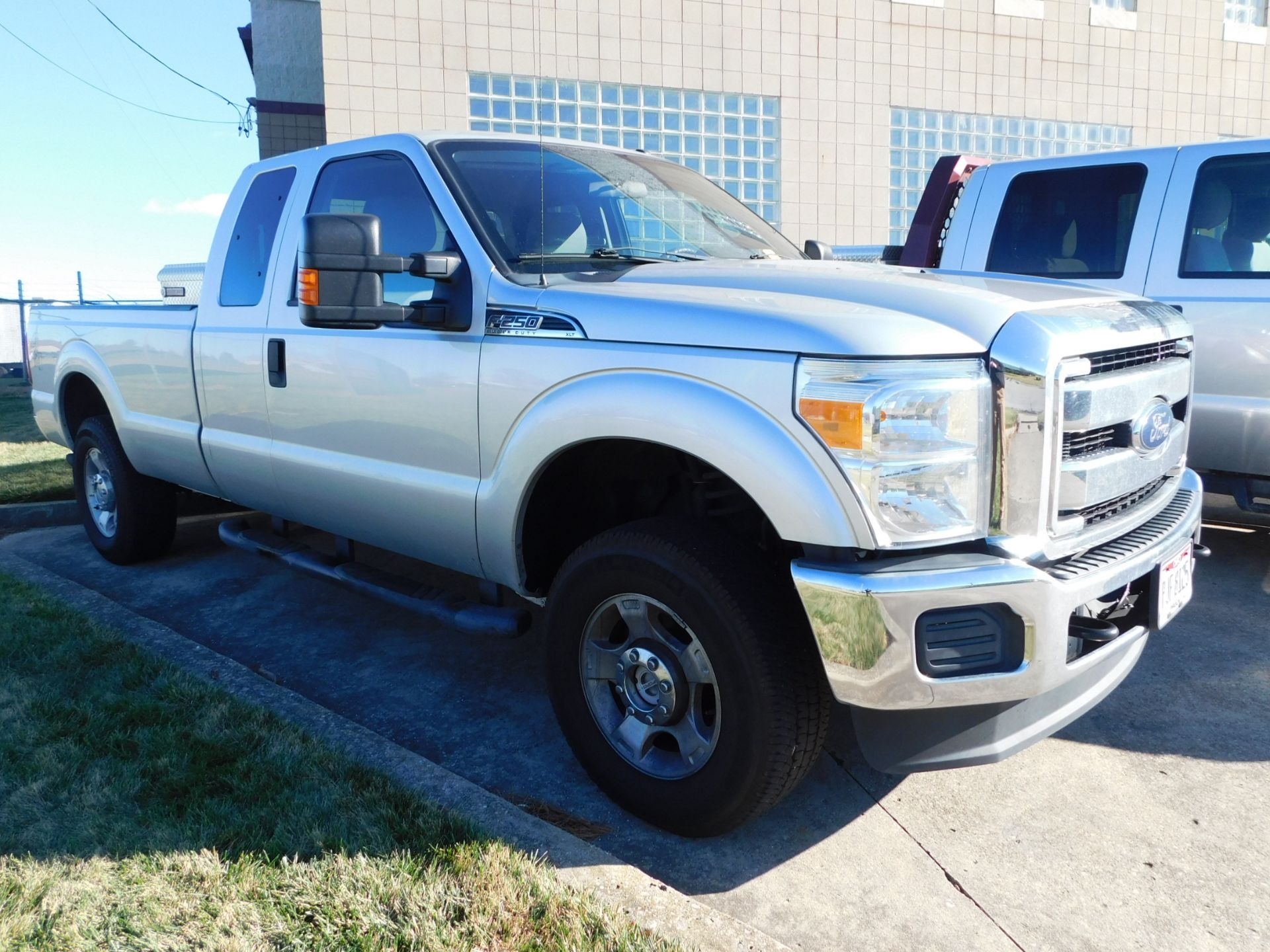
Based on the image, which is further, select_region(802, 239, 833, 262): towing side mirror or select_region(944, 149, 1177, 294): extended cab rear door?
select_region(944, 149, 1177, 294): extended cab rear door

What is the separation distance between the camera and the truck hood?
2398 mm

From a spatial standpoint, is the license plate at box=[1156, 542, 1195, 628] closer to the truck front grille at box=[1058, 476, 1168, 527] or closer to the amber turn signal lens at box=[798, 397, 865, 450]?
the truck front grille at box=[1058, 476, 1168, 527]

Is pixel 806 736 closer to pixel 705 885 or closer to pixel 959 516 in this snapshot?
pixel 705 885

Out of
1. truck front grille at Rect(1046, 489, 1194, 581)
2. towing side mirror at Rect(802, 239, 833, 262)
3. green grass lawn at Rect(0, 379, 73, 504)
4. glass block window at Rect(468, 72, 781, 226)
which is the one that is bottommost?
green grass lawn at Rect(0, 379, 73, 504)

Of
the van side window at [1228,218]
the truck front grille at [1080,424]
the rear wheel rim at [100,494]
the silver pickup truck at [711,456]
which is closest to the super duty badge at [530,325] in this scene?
the silver pickup truck at [711,456]

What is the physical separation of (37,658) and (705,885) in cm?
286

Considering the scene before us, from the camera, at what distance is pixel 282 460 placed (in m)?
4.16

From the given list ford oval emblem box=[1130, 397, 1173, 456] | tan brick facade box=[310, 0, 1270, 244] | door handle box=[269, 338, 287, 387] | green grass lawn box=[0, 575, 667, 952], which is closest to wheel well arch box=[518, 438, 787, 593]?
green grass lawn box=[0, 575, 667, 952]

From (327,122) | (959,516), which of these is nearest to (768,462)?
(959,516)

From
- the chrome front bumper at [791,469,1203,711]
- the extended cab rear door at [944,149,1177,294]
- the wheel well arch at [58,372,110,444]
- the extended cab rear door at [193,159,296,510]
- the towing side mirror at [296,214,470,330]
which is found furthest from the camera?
the wheel well arch at [58,372,110,444]

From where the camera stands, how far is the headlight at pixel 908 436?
232 cm

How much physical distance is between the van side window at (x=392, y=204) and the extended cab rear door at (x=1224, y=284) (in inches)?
142

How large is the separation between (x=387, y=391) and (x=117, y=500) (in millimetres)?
2740

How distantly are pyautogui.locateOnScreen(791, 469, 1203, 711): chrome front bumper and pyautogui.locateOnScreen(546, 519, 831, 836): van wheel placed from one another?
0.20 meters
